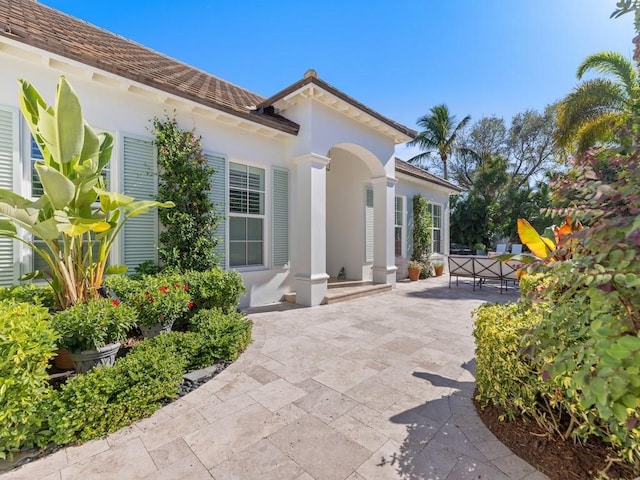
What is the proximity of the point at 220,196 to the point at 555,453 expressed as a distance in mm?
6802

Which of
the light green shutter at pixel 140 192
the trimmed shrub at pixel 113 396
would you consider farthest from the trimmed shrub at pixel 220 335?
the light green shutter at pixel 140 192

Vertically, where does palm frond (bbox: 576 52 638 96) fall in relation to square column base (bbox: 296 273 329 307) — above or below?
above

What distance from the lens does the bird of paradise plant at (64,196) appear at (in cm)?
311

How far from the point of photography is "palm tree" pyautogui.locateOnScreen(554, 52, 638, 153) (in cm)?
961

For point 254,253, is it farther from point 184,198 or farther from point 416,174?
point 416,174

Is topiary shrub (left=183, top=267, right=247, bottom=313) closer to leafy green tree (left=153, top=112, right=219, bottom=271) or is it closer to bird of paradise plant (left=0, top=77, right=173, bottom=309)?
leafy green tree (left=153, top=112, right=219, bottom=271)

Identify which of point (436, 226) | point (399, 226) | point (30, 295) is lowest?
point (30, 295)

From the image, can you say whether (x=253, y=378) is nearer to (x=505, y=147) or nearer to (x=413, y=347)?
(x=413, y=347)

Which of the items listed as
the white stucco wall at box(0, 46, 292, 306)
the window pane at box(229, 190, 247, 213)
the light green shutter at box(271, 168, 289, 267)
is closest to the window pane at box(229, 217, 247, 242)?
the window pane at box(229, 190, 247, 213)

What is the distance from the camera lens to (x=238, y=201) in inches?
286

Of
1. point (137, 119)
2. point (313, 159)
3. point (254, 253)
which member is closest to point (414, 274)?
point (313, 159)

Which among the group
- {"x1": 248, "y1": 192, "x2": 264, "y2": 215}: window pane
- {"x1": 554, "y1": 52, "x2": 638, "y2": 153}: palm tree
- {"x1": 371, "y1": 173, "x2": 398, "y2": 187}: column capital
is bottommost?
{"x1": 248, "y1": 192, "x2": 264, "y2": 215}: window pane

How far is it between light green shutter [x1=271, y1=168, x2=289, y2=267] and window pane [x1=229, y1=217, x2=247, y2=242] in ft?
2.53

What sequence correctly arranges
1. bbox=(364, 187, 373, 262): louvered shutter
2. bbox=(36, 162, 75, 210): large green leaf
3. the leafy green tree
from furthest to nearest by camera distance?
bbox=(364, 187, 373, 262): louvered shutter < the leafy green tree < bbox=(36, 162, 75, 210): large green leaf
